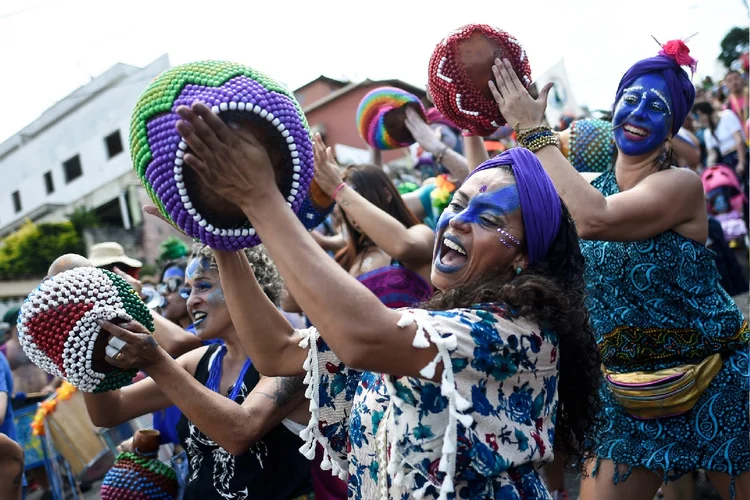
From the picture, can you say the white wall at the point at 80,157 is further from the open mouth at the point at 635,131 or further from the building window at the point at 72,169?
the open mouth at the point at 635,131

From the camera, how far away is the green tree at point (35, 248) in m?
26.9

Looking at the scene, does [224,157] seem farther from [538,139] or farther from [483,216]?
[538,139]

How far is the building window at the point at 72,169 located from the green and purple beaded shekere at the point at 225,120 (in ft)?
110

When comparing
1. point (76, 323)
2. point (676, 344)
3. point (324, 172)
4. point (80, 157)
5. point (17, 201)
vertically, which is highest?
point (80, 157)

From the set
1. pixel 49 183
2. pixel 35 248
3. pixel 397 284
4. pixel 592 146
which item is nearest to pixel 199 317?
pixel 397 284

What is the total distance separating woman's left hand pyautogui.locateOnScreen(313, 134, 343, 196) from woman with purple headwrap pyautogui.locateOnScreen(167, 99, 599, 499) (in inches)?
56.6

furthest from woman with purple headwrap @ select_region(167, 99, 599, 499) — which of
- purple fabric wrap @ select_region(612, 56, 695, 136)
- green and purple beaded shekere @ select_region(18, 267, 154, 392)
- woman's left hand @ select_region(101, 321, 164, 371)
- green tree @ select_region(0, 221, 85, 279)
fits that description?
green tree @ select_region(0, 221, 85, 279)

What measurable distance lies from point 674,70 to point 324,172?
1706mm

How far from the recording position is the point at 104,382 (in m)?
2.30

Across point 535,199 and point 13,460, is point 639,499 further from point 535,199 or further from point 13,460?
point 13,460

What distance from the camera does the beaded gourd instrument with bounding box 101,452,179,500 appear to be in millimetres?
3189

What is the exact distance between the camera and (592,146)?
12.2 ft

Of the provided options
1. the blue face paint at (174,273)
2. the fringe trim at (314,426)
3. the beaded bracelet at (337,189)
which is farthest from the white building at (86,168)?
the fringe trim at (314,426)

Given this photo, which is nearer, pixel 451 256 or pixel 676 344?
pixel 451 256
